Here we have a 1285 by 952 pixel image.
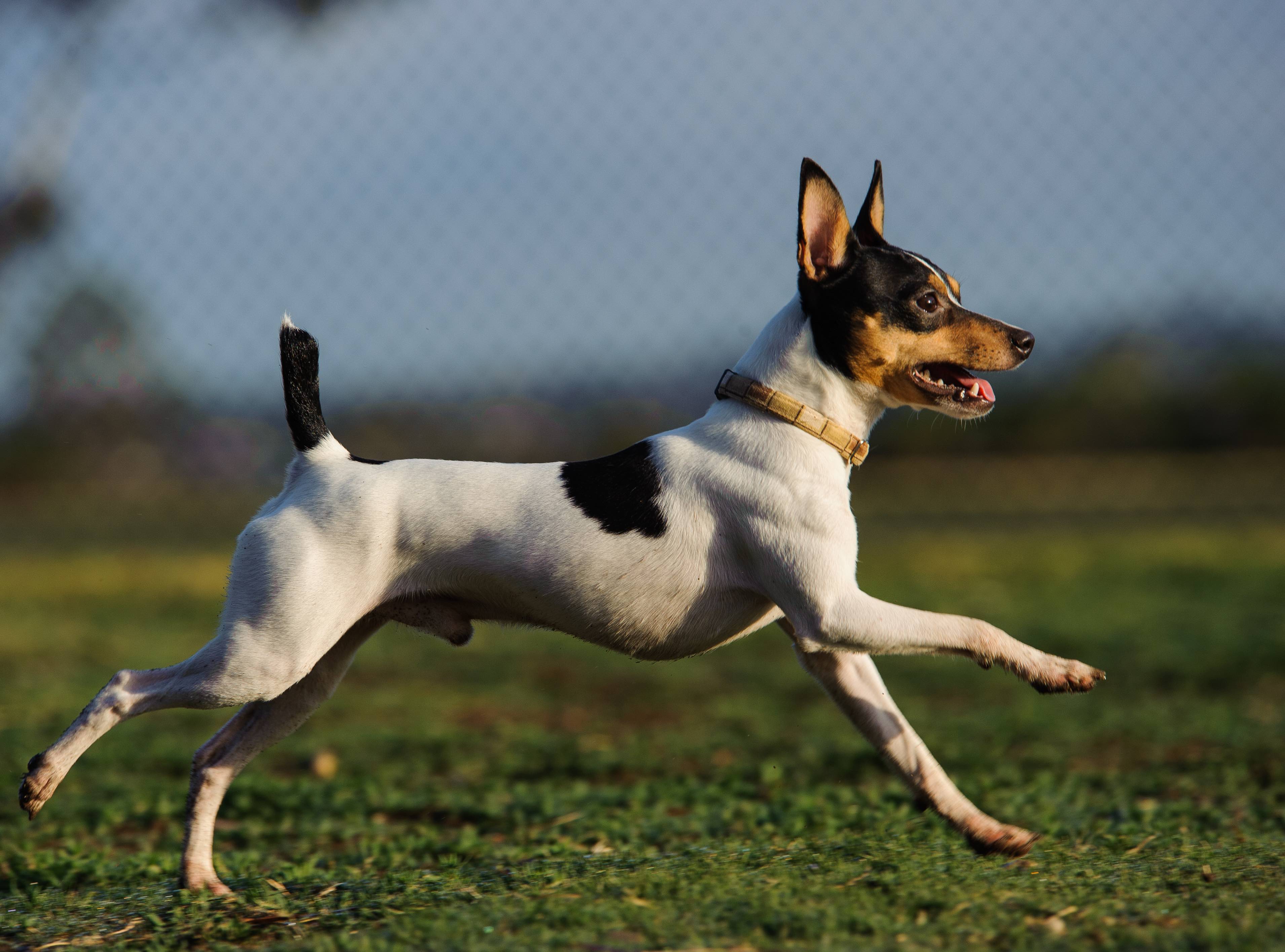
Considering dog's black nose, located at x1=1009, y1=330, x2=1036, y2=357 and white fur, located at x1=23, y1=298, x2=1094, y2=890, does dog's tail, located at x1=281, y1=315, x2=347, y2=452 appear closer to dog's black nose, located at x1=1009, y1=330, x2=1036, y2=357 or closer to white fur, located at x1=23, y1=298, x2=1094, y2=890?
white fur, located at x1=23, y1=298, x2=1094, y2=890

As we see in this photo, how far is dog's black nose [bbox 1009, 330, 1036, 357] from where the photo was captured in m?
3.34

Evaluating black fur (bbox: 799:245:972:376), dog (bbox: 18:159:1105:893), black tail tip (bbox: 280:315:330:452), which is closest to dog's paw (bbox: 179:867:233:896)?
dog (bbox: 18:159:1105:893)

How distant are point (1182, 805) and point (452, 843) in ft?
7.93

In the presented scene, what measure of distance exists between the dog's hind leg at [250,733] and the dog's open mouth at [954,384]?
159cm

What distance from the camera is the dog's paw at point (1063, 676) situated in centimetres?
316

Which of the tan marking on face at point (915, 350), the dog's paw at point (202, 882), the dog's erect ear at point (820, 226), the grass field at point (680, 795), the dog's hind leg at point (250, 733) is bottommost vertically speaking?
the grass field at point (680, 795)

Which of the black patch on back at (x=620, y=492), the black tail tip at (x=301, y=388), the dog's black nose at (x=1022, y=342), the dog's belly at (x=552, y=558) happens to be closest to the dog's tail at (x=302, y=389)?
the black tail tip at (x=301, y=388)

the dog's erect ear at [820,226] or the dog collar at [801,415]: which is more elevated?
the dog's erect ear at [820,226]

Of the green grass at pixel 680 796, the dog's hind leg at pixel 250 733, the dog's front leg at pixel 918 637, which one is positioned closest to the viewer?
the green grass at pixel 680 796

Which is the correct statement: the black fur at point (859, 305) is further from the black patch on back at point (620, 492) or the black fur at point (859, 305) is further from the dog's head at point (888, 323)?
the black patch on back at point (620, 492)

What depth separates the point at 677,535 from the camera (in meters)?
3.22

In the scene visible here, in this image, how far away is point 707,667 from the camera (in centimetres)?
809

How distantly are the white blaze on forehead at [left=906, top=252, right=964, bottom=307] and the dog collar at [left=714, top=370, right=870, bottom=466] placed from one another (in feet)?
1.48

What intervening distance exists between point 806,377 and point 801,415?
119 millimetres
